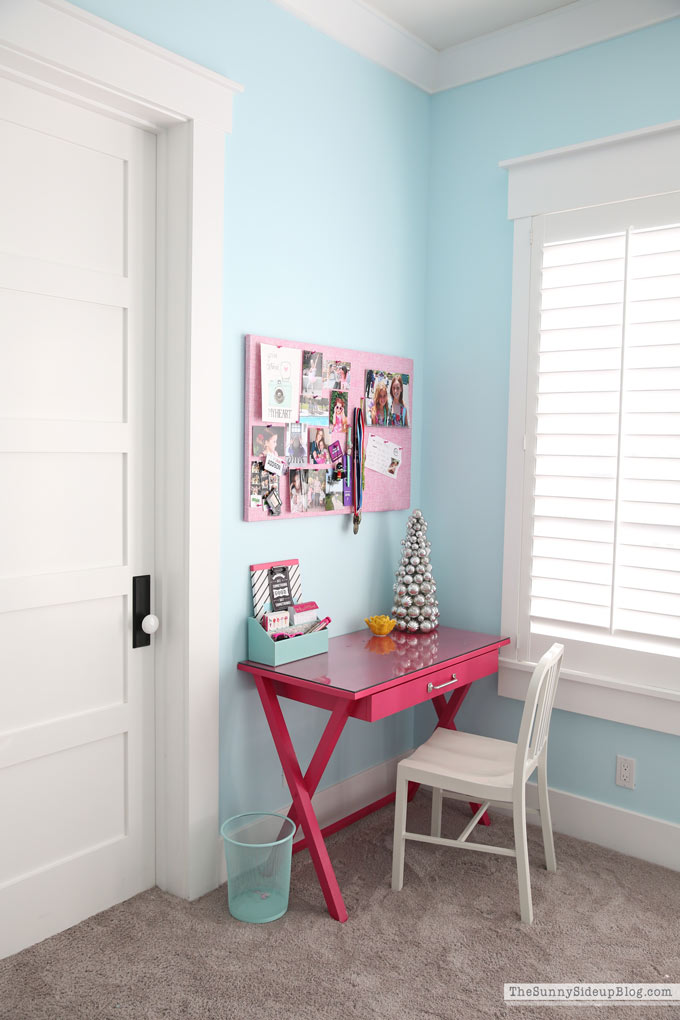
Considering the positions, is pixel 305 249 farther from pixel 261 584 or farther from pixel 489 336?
pixel 261 584

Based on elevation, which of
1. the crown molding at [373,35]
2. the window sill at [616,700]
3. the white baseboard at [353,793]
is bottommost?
the white baseboard at [353,793]

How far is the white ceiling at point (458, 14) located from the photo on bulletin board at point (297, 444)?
1495 mm

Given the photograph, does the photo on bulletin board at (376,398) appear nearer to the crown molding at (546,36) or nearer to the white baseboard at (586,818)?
the crown molding at (546,36)

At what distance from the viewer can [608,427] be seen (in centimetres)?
268

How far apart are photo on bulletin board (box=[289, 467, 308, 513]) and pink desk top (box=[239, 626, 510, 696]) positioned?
1.61 feet

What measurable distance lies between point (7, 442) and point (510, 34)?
231cm

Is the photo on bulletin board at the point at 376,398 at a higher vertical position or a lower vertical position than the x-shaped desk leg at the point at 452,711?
higher

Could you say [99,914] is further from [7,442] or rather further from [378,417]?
[378,417]

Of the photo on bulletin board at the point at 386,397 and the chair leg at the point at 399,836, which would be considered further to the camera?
the photo on bulletin board at the point at 386,397

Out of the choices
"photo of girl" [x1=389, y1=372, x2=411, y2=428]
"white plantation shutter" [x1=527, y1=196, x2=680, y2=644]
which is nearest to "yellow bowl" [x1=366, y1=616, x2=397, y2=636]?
"white plantation shutter" [x1=527, y1=196, x2=680, y2=644]

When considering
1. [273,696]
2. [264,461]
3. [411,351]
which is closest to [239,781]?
[273,696]

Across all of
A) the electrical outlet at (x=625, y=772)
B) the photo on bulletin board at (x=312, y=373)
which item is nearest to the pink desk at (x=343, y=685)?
the electrical outlet at (x=625, y=772)

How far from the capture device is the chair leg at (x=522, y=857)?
223 cm

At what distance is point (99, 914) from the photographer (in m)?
2.26
